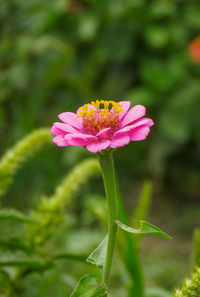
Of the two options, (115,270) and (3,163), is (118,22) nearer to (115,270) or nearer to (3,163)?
(115,270)

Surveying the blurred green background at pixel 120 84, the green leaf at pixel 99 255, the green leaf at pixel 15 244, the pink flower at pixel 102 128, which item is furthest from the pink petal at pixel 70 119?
the blurred green background at pixel 120 84

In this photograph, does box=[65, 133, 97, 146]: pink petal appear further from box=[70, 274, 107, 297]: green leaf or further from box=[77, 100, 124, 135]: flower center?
box=[70, 274, 107, 297]: green leaf

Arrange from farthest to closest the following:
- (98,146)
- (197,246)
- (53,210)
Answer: (53,210)
(197,246)
(98,146)

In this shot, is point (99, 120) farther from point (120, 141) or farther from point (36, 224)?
point (36, 224)

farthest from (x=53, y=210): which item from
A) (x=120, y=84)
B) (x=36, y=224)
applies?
(x=120, y=84)

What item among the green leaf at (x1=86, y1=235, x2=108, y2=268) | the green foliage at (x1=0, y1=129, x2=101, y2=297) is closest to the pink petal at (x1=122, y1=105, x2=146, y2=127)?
the green leaf at (x1=86, y1=235, x2=108, y2=268)

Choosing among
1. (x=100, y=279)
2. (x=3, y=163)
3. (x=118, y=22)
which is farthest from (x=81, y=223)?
(x=100, y=279)
